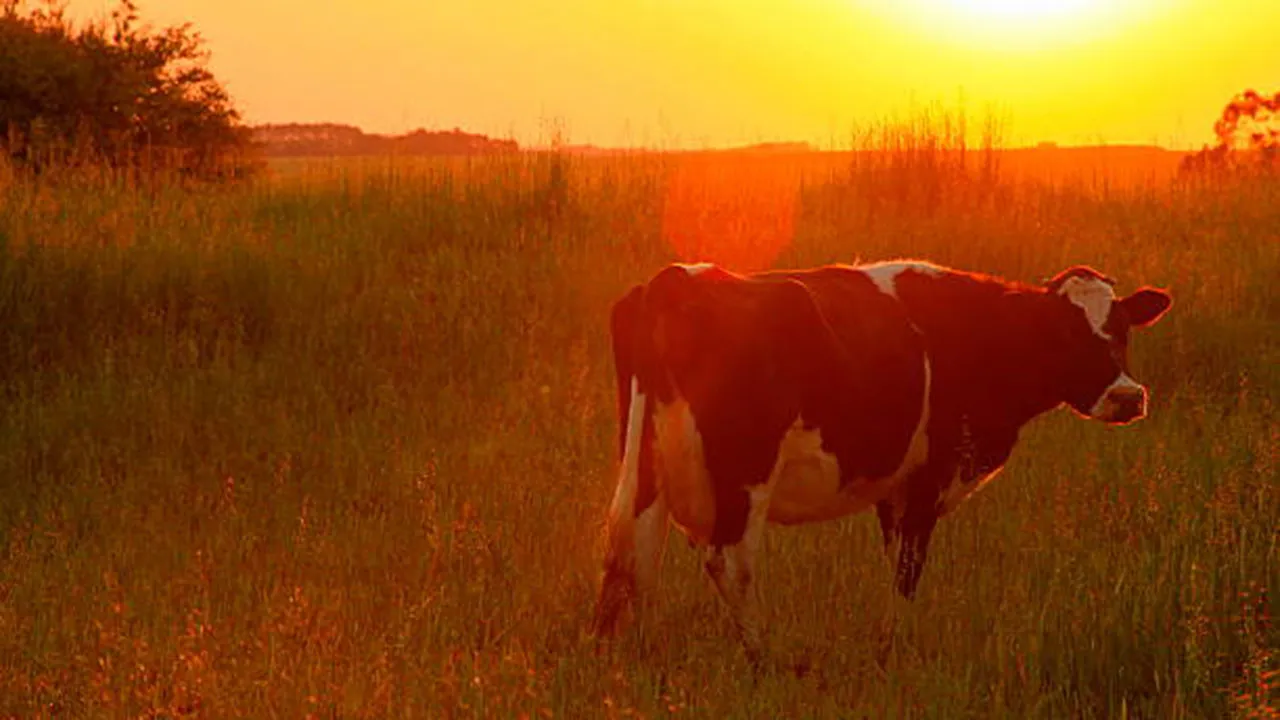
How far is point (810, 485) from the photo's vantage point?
17.8 feet

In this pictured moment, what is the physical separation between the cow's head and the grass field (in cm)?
61

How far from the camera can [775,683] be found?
15.8 ft

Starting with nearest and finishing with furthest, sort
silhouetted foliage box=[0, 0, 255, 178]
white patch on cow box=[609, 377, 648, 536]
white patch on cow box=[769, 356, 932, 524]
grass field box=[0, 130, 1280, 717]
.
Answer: grass field box=[0, 130, 1280, 717] → white patch on cow box=[609, 377, 648, 536] → white patch on cow box=[769, 356, 932, 524] → silhouetted foliage box=[0, 0, 255, 178]

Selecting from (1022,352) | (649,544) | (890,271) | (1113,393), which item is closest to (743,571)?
(649,544)

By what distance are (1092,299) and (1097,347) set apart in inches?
9.1

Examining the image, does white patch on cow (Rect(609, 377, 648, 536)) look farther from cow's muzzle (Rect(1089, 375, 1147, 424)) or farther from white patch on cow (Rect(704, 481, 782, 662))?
cow's muzzle (Rect(1089, 375, 1147, 424))

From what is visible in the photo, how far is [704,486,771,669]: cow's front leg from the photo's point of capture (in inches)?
201

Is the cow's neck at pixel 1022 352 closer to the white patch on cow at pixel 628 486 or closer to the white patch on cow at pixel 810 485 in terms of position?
the white patch on cow at pixel 810 485

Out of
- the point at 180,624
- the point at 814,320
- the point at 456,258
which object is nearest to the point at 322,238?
the point at 456,258

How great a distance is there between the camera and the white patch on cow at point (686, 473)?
16.8ft

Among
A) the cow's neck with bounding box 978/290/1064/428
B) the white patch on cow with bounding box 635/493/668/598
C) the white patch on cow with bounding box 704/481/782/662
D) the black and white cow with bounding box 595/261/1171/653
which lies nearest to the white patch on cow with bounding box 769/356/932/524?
the black and white cow with bounding box 595/261/1171/653

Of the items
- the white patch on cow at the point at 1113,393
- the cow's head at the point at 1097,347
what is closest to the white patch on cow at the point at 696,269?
the cow's head at the point at 1097,347

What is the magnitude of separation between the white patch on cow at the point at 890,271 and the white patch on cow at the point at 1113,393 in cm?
99

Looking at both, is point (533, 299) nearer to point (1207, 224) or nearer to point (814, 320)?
point (814, 320)
